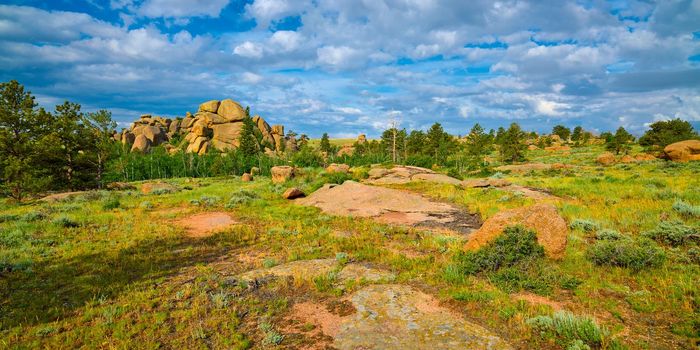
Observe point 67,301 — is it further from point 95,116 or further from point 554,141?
point 554,141

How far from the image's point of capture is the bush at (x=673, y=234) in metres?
11.0

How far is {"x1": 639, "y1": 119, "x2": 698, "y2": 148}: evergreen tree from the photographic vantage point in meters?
59.5

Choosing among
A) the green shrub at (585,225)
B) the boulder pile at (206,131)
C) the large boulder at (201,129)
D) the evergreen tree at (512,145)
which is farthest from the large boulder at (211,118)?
the green shrub at (585,225)

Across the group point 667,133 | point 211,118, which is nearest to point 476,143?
point 667,133

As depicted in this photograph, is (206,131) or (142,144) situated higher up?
(206,131)

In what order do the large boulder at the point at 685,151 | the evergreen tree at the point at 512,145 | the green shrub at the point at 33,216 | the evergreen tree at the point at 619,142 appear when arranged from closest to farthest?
the green shrub at the point at 33,216 < the large boulder at the point at 685,151 < the evergreen tree at the point at 619,142 < the evergreen tree at the point at 512,145

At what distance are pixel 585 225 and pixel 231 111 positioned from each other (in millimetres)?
126219

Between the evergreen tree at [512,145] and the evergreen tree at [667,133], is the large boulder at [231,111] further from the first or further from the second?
the evergreen tree at [667,133]

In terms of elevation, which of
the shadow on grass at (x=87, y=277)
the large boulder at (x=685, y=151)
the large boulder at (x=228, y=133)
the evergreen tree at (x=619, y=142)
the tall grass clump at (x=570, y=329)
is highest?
the large boulder at (x=228, y=133)

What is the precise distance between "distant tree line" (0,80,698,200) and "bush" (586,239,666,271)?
32254 mm

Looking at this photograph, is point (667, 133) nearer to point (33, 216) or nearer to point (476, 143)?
point (476, 143)

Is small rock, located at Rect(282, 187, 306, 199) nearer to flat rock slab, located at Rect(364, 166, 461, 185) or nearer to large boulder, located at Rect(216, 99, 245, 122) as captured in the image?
flat rock slab, located at Rect(364, 166, 461, 185)

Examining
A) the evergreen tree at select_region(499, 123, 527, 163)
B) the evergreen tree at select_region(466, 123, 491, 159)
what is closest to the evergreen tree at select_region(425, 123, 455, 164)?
the evergreen tree at select_region(466, 123, 491, 159)

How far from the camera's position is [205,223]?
734 inches
